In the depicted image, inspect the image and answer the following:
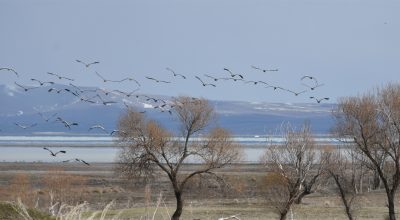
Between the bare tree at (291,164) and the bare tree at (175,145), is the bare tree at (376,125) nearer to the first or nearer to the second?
the bare tree at (291,164)

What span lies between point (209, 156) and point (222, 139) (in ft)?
5.18

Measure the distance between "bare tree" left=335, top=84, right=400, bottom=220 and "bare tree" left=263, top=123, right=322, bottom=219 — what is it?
3.52 meters

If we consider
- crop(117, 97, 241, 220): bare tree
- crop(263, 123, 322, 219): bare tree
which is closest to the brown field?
crop(263, 123, 322, 219): bare tree

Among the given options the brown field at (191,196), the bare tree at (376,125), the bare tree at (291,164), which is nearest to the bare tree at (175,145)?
the brown field at (191,196)

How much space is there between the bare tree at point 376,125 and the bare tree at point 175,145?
358 inches

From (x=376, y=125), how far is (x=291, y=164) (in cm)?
763

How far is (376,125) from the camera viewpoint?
49.9 metres

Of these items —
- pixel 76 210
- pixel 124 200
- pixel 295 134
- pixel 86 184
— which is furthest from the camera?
pixel 86 184

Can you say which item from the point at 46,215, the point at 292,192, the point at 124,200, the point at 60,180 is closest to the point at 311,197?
the point at 124,200

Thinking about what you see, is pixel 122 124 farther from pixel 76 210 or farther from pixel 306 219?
pixel 76 210

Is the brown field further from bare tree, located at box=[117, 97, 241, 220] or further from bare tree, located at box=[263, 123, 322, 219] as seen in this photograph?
bare tree, located at box=[117, 97, 241, 220]

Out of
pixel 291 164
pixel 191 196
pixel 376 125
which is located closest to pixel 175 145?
pixel 291 164

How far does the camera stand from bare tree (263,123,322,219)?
49553mm

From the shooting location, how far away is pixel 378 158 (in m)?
51.1
